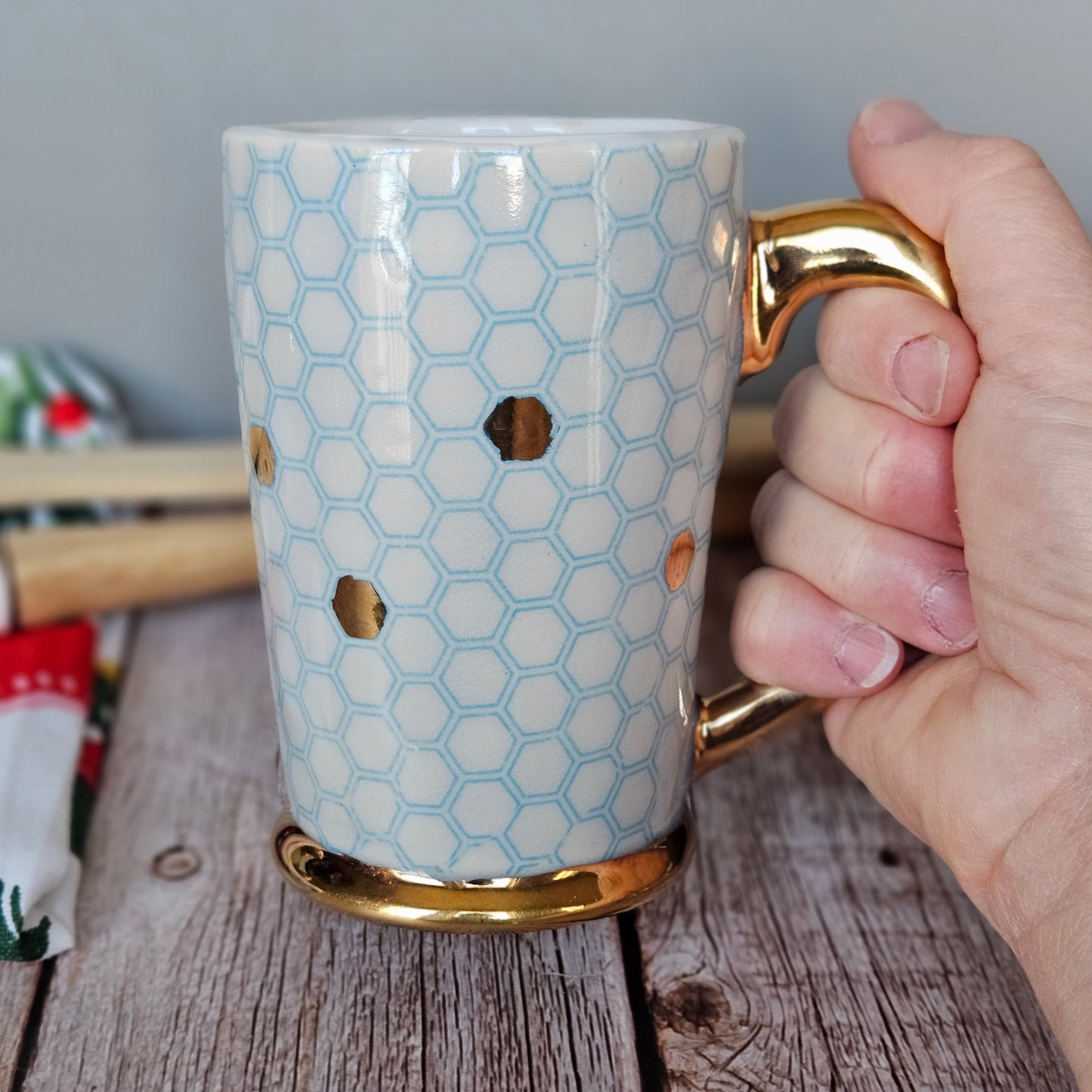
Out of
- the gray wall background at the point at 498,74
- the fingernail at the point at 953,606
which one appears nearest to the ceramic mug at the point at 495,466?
the fingernail at the point at 953,606

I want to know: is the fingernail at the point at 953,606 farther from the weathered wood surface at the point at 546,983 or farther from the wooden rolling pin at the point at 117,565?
the wooden rolling pin at the point at 117,565

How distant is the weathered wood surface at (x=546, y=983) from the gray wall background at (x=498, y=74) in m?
0.40

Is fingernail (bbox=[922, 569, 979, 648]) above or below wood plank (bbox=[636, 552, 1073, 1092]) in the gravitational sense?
above

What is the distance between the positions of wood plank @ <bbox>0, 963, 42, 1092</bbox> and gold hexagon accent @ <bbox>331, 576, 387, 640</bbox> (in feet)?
0.60

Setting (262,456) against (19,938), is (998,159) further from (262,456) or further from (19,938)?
(19,938)

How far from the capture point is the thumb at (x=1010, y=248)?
16.1 inches

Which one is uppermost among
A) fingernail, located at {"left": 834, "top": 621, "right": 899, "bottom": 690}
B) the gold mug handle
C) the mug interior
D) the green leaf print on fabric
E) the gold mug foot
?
the mug interior

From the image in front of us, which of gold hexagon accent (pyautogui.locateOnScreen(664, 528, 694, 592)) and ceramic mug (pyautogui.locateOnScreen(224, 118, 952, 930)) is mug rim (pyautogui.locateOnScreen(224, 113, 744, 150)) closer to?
ceramic mug (pyautogui.locateOnScreen(224, 118, 952, 930))

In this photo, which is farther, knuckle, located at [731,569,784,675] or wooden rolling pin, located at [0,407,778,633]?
wooden rolling pin, located at [0,407,778,633]

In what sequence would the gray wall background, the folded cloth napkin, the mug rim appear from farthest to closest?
1. the gray wall background
2. the folded cloth napkin
3. the mug rim

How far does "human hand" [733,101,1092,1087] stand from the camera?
41 centimetres

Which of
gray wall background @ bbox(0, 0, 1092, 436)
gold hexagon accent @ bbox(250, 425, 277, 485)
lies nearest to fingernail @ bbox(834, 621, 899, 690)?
gold hexagon accent @ bbox(250, 425, 277, 485)

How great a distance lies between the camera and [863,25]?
0.70 meters

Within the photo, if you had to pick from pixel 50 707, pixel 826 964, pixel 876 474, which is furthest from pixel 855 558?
pixel 50 707
